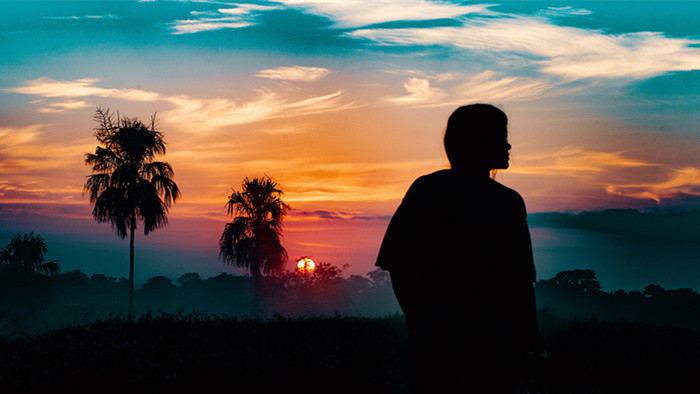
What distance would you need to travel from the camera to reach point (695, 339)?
13.5m

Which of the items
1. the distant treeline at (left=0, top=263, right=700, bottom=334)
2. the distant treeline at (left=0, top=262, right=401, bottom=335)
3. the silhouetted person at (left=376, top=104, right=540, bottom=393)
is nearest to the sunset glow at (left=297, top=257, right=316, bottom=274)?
the distant treeline at (left=0, top=263, right=700, bottom=334)

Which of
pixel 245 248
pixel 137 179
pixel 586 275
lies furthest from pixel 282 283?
pixel 586 275

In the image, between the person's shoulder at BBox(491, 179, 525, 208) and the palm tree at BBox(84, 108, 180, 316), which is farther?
the palm tree at BBox(84, 108, 180, 316)

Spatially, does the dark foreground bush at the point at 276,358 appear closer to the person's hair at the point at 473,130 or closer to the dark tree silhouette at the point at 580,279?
the person's hair at the point at 473,130

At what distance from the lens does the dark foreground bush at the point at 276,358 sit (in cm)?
775

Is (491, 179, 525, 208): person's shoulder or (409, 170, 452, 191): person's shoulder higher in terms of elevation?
(409, 170, 452, 191): person's shoulder

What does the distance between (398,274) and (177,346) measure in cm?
776

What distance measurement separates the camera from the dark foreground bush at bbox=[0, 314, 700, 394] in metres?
7.75

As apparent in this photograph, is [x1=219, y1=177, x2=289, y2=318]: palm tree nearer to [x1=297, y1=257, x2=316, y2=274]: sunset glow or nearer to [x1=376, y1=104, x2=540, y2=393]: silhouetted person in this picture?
[x1=297, y1=257, x2=316, y2=274]: sunset glow

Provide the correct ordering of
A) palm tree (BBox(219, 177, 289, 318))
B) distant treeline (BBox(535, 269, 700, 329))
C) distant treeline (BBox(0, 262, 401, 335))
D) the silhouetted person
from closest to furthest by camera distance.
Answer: the silhouetted person
distant treeline (BBox(535, 269, 700, 329))
palm tree (BBox(219, 177, 289, 318))
distant treeline (BBox(0, 262, 401, 335))

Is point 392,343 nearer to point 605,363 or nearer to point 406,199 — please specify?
point 605,363

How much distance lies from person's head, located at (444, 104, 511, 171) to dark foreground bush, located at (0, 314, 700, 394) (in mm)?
2998

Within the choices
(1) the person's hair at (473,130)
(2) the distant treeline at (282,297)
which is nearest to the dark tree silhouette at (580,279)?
(2) the distant treeline at (282,297)

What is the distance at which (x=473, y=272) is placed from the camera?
10.1 feet
